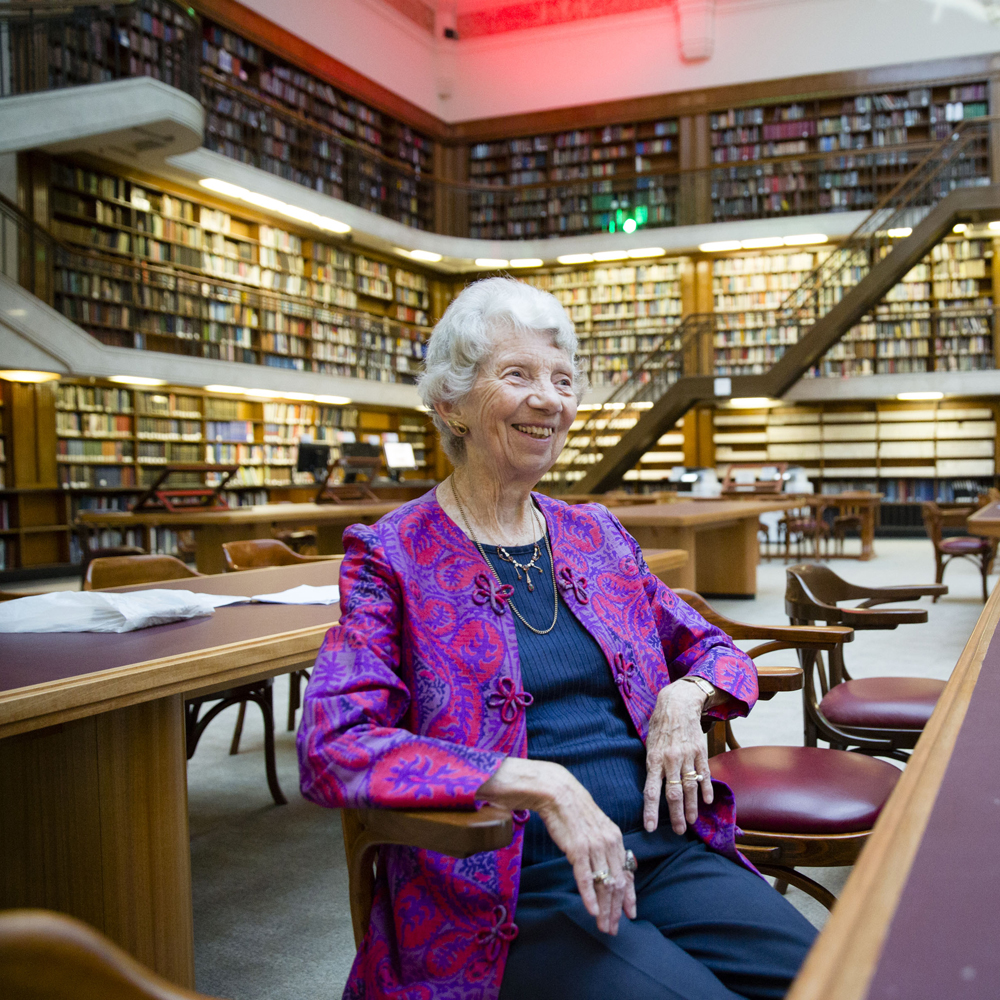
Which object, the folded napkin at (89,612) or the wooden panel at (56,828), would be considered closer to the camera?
the wooden panel at (56,828)

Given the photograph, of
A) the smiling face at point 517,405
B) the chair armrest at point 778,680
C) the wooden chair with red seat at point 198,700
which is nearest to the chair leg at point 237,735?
the wooden chair with red seat at point 198,700

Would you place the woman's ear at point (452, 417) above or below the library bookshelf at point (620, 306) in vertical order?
below

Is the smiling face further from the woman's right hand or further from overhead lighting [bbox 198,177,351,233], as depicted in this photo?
overhead lighting [bbox 198,177,351,233]

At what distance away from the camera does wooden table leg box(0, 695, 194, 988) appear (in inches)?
58.4

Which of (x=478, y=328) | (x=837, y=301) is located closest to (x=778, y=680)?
(x=478, y=328)

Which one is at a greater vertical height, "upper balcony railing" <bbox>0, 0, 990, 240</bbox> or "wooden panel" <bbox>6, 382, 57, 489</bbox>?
"upper balcony railing" <bbox>0, 0, 990, 240</bbox>

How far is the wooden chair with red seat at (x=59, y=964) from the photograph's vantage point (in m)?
0.55

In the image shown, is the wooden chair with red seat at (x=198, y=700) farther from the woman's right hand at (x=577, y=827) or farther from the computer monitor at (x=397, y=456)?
the computer monitor at (x=397, y=456)

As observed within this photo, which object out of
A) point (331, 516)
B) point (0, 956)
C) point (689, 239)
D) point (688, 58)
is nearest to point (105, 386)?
point (331, 516)

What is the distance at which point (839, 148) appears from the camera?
43.6 ft

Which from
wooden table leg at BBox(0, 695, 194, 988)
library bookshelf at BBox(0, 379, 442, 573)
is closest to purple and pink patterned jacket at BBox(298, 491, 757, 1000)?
wooden table leg at BBox(0, 695, 194, 988)

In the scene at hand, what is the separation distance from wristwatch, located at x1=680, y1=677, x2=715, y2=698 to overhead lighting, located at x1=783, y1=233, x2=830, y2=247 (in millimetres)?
12798

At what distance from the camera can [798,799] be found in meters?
1.52

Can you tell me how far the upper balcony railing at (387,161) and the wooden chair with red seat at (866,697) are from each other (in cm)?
891
